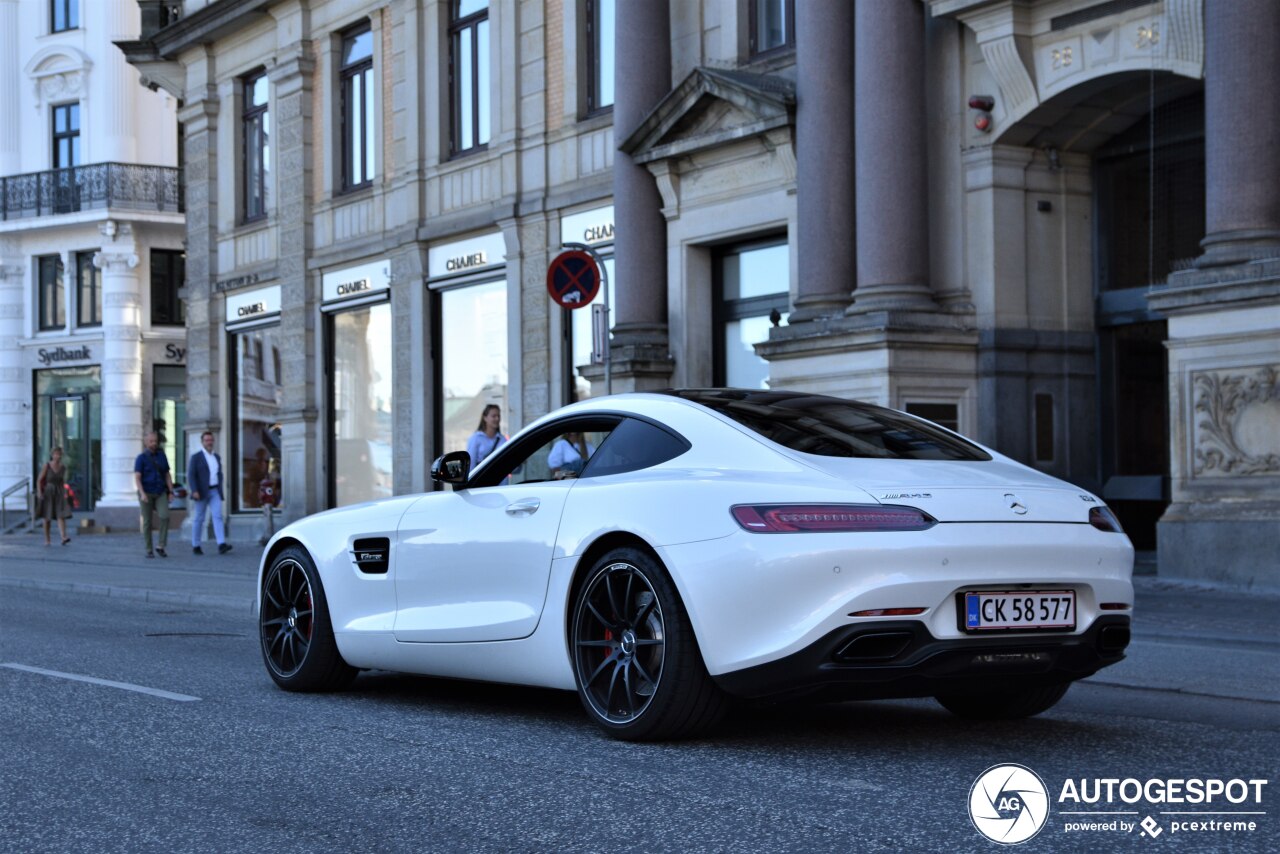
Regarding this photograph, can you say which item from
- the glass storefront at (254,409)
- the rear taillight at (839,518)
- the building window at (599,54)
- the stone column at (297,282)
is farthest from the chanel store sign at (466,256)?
the rear taillight at (839,518)

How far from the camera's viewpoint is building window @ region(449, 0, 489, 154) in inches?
998

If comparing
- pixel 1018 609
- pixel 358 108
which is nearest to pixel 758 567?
pixel 1018 609

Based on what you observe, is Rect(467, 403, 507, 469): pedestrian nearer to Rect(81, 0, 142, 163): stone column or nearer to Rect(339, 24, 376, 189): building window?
Rect(339, 24, 376, 189): building window

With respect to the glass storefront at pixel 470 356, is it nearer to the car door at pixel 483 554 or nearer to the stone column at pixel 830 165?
the stone column at pixel 830 165

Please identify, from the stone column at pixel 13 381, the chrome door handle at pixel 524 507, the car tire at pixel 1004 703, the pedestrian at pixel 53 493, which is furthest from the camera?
the stone column at pixel 13 381

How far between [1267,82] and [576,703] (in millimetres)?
8876

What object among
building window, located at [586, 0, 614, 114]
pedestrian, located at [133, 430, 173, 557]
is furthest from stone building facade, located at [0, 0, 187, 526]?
building window, located at [586, 0, 614, 114]

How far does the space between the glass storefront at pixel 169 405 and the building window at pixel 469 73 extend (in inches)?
831

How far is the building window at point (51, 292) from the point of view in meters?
46.6

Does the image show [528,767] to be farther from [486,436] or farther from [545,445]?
[486,436]

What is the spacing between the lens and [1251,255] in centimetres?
1406

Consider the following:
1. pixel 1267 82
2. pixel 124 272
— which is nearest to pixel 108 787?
pixel 1267 82

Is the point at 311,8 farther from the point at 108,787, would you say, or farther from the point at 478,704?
the point at 108,787

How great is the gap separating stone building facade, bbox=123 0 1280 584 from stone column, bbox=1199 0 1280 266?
0.02m
